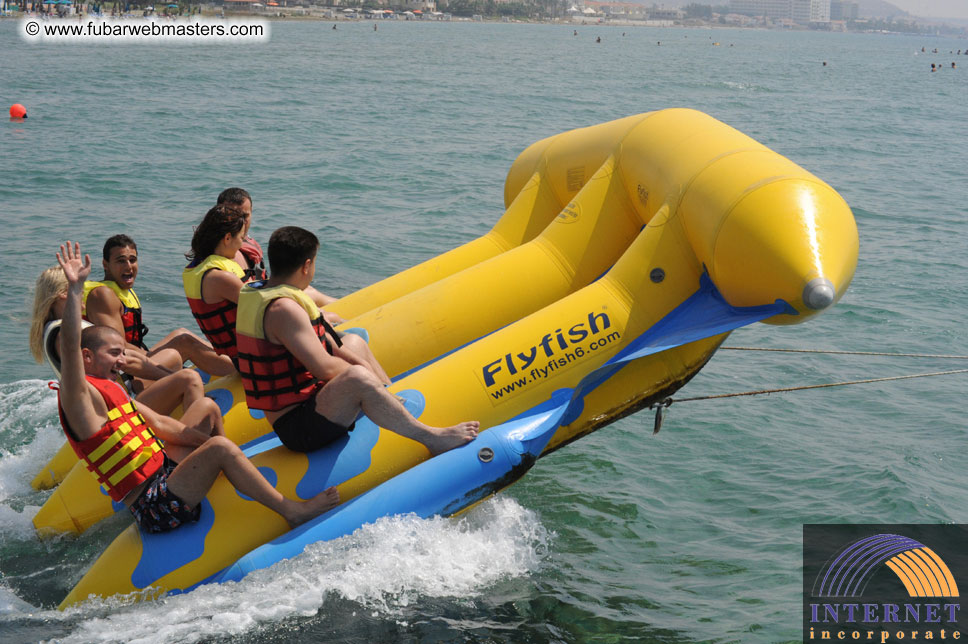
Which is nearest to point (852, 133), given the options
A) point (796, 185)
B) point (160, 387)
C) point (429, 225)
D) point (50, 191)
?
point (429, 225)

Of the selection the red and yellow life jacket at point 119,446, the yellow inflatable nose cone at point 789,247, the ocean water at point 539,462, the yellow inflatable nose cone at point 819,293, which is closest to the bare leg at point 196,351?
the ocean water at point 539,462

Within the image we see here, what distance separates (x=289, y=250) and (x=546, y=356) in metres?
1.44

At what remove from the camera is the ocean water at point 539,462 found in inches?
162

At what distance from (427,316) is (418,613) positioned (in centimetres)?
165

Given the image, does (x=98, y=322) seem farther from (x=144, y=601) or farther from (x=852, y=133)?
(x=852, y=133)

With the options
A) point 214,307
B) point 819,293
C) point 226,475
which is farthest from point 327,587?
point 819,293

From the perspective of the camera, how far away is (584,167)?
225 inches

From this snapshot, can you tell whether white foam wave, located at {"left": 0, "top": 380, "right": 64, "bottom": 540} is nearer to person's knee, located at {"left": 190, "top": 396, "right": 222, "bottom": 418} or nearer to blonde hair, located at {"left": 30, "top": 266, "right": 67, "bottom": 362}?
blonde hair, located at {"left": 30, "top": 266, "right": 67, "bottom": 362}

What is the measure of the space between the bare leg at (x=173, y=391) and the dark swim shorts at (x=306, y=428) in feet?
2.11

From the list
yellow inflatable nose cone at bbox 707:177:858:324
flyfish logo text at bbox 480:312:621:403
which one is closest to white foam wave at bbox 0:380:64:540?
flyfish logo text at bbox 480:312:621:403

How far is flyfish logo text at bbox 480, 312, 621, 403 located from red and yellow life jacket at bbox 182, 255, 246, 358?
1.35 metres

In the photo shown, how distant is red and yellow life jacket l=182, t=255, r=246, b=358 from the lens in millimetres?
4586

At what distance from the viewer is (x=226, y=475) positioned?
3961 mm

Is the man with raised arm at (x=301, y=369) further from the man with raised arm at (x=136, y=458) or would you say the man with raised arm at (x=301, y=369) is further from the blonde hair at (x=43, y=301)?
the blonde hair at (x=43, y=301)
